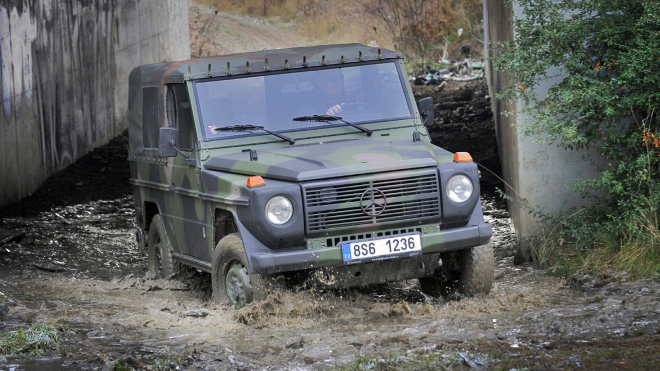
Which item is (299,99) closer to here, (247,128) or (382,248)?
(247,128)

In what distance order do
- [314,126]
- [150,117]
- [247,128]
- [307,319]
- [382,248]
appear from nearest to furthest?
[382,248], [307,319], [247,128], [314,126], [150,117]

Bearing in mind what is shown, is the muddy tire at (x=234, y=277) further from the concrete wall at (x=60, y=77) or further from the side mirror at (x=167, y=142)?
the concrete wall at (x=60, y=77)

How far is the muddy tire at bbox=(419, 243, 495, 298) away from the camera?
21.9 ft

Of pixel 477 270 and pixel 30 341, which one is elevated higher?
pixel 477 270

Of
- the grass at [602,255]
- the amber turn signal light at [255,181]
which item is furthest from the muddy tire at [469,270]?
the amber turn signal light at [255,181]

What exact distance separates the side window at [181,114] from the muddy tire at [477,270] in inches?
83.4

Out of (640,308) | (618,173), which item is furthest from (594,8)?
(640,308)

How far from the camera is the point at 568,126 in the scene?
7.63m

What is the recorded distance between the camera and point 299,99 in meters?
7.11

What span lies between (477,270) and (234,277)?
166cm

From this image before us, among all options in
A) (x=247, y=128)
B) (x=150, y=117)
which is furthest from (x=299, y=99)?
(x=150, y=117)

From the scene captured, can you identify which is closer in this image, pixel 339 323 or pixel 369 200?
pixel 369 200

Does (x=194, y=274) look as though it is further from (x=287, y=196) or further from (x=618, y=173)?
(x=618, y=173)

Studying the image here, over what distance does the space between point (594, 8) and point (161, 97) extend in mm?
3511
